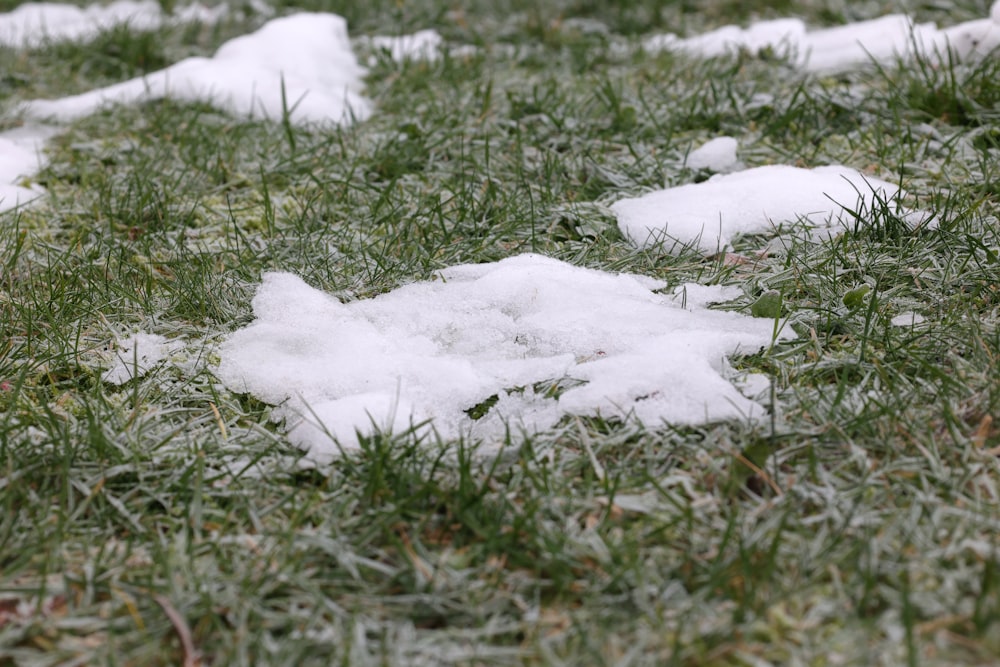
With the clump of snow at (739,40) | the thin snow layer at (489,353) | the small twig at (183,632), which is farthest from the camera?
the clump of snow at (739,40)

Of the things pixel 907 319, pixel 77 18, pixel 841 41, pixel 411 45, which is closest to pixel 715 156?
pixel 907 319

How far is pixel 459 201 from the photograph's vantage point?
2.84 meters

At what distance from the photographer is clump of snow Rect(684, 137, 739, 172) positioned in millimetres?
3064

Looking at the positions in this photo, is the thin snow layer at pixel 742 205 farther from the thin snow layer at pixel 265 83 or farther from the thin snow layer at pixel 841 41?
the thin snow layer at pixel 265 83

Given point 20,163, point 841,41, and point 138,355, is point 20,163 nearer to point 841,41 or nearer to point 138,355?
point 138,355

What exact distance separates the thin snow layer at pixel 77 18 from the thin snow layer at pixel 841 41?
8.91 feet

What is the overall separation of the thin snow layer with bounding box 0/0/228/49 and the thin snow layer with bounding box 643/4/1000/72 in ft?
8.91

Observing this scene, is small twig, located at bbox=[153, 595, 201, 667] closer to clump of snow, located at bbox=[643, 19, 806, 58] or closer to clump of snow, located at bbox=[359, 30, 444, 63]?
clump of snow, located at bbox=[359, 30, 444, 63]

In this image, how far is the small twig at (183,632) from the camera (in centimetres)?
138

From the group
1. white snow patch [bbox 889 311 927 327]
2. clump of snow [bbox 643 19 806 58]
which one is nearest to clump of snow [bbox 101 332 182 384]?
white snow patch [bbox 889 311 927 327]

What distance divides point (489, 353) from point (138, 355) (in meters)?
0.85

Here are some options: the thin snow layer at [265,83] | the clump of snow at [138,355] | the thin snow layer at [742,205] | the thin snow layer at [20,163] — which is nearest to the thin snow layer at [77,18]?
the thin snow layer at [265,83]

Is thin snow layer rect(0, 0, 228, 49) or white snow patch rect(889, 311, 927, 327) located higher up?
thin snow layer rect(0, 0, 228, 49)

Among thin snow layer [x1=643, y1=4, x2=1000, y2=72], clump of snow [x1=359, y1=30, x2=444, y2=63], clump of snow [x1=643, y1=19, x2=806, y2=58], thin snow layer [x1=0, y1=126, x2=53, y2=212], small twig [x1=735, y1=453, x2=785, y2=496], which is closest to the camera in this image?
small twig [x1=735, y1=453, x2=785, y2=496]
